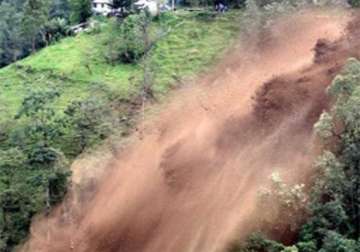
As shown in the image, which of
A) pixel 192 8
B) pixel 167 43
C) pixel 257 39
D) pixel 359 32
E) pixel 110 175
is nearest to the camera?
pixel 110 175

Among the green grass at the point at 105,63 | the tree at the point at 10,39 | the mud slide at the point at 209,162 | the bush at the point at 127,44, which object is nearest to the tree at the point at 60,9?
the tree at the point at 10,39

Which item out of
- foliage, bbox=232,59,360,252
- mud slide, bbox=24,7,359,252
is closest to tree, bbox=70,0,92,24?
mud slide, bbox=24,7,359,252

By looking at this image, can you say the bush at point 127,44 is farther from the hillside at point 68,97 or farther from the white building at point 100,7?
the white building at point 100,7

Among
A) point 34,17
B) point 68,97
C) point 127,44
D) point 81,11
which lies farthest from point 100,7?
point 68,97

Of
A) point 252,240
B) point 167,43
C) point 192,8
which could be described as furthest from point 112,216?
point 192,8

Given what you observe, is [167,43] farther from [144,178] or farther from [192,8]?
[144,178]
